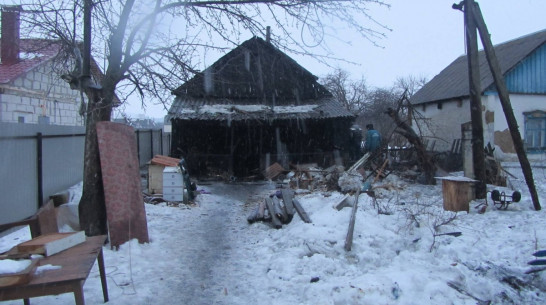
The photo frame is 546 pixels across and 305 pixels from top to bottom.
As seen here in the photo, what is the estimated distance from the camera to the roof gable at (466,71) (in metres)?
17.4

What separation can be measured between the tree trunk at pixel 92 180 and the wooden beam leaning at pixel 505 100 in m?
7.88

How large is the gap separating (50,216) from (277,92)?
1227 cm

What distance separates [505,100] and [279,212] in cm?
546

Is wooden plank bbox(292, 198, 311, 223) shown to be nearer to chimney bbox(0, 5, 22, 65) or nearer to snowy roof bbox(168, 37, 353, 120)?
chimney bbox(0, 5, 22, 65)

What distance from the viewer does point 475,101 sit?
369 inches

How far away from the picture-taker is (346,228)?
6.32 metres

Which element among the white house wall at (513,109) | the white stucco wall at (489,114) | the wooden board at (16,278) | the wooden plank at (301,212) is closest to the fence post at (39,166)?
the wooden plank at (301,212)

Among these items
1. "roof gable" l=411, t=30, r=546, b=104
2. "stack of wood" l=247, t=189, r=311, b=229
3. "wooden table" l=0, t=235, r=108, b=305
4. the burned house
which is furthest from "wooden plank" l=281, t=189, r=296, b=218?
"roof gable" l=411, t=30, r=546, b=104

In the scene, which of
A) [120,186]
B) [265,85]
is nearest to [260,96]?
[265,85]

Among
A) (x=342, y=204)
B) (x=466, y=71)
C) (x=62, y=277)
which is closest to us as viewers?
(x=62, y=277)

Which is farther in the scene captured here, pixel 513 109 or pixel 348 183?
pixel 513 109

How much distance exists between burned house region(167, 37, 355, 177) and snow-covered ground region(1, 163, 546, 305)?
24.4ft

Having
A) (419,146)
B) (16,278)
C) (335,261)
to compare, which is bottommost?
(335,261)

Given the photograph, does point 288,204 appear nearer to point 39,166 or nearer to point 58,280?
point 39,166
